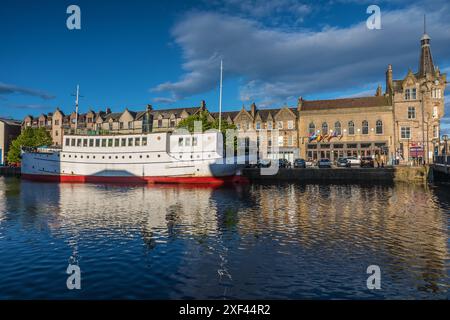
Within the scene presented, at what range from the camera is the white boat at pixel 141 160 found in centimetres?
4275

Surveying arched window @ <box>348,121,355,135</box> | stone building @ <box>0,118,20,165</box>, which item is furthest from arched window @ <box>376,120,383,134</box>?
stone building @ <box>0,118,20,165</box>

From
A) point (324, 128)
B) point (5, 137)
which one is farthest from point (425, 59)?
point (5, 137)

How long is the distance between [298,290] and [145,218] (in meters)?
13.1

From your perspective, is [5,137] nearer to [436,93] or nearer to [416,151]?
[416,151]

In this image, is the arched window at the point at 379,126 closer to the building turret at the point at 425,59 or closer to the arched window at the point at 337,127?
the arched window at the point at 337,127

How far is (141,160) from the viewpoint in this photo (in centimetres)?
4588

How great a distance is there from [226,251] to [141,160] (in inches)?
1399

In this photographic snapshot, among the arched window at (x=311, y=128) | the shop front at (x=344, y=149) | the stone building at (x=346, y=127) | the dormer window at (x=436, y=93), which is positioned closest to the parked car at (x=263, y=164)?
the shop front at (x=344, y=149)

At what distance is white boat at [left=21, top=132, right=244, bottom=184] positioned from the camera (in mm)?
42750

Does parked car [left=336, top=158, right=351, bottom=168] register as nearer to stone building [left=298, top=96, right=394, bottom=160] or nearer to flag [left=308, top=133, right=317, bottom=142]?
stone building [left=298, top=96, right=394, bottom=160]

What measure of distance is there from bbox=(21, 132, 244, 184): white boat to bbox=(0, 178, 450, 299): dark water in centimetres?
1964

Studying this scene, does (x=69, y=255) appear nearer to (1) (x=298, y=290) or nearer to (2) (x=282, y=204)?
(1) (x=298, y=290)

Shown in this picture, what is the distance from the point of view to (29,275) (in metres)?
10.4

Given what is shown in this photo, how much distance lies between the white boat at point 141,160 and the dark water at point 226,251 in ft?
64.4
